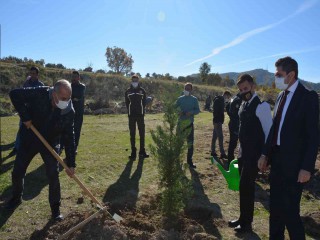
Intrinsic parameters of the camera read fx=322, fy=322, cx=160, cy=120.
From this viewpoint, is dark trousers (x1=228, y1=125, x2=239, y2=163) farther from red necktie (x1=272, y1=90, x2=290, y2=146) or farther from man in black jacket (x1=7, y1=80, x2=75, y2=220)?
man in black jacket (x1=7, y1=80, x2=75, y2=220)

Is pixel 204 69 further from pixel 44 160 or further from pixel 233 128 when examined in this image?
pixel 44 160

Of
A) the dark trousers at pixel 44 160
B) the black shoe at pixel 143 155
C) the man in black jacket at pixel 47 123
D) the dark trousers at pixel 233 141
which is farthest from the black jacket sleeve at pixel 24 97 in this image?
the dark trousers at pixel 233 141

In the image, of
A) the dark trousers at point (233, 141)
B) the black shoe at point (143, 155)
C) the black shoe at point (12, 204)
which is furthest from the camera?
the black shoe at point (143, 155)

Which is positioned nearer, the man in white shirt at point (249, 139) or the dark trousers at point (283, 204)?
the dark trousers at point (283, 204)

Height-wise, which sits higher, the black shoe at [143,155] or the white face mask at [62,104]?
the white face mask at [62,104]

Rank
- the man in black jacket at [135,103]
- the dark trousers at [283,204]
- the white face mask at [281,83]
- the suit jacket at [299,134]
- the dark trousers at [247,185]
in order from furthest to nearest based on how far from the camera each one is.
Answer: the man in black jacket at [135,103], the dark trousers at [247,185], the white face mask at [281,83], the dark trousers at [283,204], the suit jacket at [299,134]

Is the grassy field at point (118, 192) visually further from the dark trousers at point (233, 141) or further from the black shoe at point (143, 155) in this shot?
the dark trousers at point (233, 141)

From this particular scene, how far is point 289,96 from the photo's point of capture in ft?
13.3

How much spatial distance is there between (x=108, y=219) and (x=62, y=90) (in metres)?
2.07

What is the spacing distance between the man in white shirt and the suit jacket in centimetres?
88

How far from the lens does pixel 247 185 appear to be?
5086 millimetres

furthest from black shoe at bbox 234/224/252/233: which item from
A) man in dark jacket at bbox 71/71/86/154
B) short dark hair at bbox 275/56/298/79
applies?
man in dark jacket at bbox 71/71/86/154

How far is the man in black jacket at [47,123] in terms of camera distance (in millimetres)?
4977

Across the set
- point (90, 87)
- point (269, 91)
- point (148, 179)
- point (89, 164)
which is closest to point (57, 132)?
point (148, 179)
